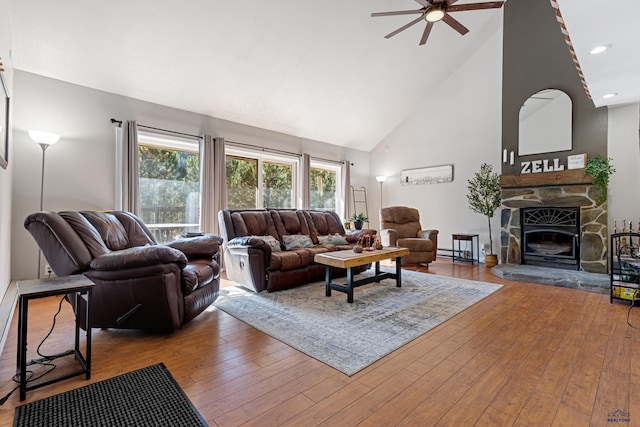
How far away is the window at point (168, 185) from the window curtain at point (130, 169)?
9.1 inches

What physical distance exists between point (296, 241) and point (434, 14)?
3.15 meters

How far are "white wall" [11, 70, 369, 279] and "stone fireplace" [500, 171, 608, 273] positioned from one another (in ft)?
19.2

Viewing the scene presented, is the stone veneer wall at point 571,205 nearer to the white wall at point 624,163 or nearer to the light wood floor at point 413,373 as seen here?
the white wall at point 624,163

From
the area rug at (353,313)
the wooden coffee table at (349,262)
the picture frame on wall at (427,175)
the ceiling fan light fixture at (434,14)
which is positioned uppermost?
the ceiling fan light fixture at (434,14)

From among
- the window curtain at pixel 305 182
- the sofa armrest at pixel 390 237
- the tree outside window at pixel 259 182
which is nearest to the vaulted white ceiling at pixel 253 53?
the window curtain at pixel 305 182

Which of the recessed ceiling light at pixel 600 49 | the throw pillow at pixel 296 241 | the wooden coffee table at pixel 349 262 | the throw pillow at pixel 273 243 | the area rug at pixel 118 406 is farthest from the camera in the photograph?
the throw pillow at pixel 296 241

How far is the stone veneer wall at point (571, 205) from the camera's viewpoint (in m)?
4.31

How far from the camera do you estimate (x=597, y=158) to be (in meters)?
4.38

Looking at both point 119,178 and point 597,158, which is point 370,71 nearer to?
point 597,158

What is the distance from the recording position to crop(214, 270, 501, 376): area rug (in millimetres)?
2164

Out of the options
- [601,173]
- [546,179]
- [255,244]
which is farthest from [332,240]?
[601,173]

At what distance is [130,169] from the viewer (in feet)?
13.3

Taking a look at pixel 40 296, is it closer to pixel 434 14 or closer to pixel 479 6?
pixel 434 14

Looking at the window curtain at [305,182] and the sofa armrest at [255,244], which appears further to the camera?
the window curtain at [305,182]
